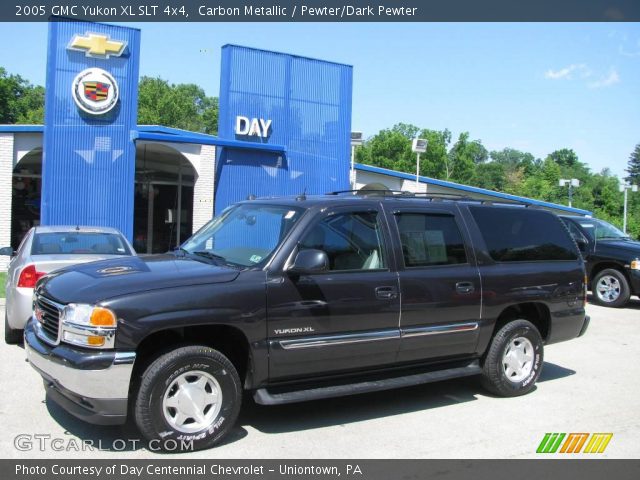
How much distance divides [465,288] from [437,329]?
503 mm

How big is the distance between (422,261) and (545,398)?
2124 millimetres

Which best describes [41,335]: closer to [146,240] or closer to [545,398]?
[545,398]

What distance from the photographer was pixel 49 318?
468 cm

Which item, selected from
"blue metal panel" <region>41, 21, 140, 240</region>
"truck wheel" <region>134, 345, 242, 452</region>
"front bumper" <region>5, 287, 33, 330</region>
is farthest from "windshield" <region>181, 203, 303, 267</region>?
"blue metal panel" <region>41, 21, 140, 240</region>

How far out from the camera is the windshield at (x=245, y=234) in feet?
16.6

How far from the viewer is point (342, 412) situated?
5.66 meters

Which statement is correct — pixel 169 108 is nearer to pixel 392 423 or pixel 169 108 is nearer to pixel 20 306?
pixel 20 306

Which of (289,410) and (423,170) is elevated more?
(423,170)

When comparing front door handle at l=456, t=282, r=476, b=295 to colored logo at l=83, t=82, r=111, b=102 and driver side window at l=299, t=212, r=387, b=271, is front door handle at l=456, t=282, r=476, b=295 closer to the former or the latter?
driver side window at l=299, t=212, r=387, b=271

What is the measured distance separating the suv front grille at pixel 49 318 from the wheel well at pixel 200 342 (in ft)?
2.07

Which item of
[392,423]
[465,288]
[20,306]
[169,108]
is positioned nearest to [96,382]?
[392,423]

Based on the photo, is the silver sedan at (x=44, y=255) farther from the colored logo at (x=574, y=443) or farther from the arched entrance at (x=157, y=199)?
the arched entrance at (x=157, y=199)

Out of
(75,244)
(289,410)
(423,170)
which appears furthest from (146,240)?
(423,170)

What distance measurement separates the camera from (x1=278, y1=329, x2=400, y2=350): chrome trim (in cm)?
482
